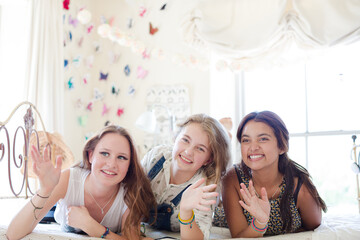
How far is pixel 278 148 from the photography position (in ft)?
6.53

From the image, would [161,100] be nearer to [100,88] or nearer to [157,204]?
[100,88]

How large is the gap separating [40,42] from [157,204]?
2273 mm

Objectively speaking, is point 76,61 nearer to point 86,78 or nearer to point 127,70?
point 86,78

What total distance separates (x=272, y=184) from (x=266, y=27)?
1.70 meters

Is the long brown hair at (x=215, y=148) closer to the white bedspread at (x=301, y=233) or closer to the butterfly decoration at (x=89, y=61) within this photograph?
the white bedspread at (x=301, y=233)

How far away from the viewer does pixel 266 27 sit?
328 centimetres

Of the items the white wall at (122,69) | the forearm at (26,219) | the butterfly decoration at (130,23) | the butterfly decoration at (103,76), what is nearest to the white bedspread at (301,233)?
the forearm at (26,219)

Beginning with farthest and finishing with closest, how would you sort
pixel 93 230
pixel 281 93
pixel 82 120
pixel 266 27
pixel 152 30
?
1. pixel 82 120
2. pixel 152 30
3. pixel 281 93
4. pixel 266 27
5. pixel 93 230

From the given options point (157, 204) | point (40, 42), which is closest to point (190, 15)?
point (40, 42)

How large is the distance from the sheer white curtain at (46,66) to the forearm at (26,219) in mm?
1996

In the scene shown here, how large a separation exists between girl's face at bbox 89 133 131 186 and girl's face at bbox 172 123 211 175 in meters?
0.26

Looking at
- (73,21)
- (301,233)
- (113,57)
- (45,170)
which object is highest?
(73,21)

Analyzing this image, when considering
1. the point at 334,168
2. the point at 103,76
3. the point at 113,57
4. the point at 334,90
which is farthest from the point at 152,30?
the point at 334,168

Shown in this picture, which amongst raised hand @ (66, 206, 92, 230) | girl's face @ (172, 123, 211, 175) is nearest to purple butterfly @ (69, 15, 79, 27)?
girl's face @ (172, 123, 211, 175)
